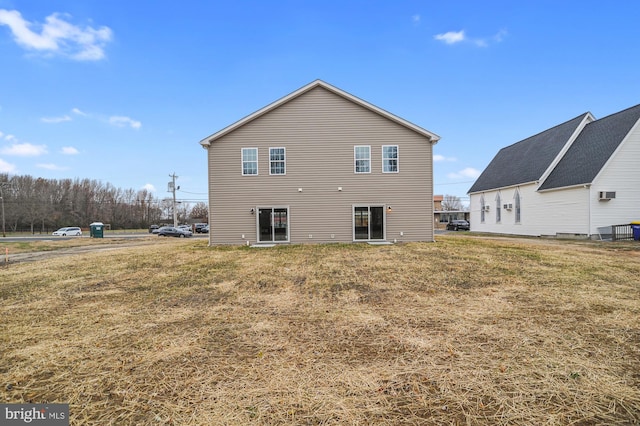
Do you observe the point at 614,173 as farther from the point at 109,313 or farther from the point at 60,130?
the point at 60,130

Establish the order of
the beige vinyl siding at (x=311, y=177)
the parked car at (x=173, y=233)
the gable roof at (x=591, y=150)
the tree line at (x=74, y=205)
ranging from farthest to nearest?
the tree line at (x=74, y=205), the parked car at (x=173, y=233), the gable roof at (x=591, y=150), the beige vinyl siding at (x=311, y=177)

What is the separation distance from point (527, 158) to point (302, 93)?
867 inches

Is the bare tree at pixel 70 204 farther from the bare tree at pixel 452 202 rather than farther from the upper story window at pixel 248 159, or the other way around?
the bare tree at pixel 452 202

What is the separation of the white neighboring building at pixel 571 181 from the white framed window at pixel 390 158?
12.7 m

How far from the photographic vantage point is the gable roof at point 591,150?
1795 cm

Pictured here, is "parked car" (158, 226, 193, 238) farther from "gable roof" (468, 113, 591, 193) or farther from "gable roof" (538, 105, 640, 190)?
"gable roof" (538, 105, 640, 190)

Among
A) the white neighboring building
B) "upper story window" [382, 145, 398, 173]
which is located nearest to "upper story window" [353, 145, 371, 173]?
"upper story window" [382, 145, 398, 173]

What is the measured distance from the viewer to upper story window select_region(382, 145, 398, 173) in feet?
50.9

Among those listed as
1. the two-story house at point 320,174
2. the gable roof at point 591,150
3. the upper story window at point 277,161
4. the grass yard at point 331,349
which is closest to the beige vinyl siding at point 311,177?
the two-story house at point 320,174

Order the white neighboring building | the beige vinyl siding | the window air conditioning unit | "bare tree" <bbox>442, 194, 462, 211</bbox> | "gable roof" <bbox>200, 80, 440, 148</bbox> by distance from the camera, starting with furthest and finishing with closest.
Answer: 1. "bare tree" <bbox>442, 194, 462, 211</bbox>
2. the white neighboring building
3. the window air conditioning unit
4. the beige vinyl siding
5. "gable roof" <bbox>200, 80, 440, 148</bbox>

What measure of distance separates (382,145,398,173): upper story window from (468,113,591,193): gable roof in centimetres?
1407

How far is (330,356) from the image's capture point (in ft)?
11.7

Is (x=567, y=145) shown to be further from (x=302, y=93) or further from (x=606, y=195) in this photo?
(x=302, y=93)

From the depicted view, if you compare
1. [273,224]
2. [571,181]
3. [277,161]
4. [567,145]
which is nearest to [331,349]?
[273,224]
